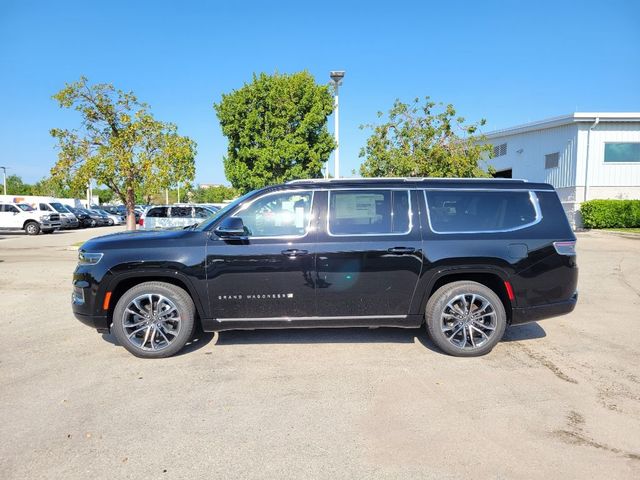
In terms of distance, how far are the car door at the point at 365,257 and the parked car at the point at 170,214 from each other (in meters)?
14.7

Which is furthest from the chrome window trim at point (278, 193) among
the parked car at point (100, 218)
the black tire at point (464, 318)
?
the parked car at point (100, 218)

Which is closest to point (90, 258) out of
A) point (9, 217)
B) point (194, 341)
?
point (194, 341)

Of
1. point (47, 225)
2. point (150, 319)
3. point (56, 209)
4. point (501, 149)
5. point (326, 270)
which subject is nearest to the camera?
point (326, 270)

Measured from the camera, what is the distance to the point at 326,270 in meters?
4.57

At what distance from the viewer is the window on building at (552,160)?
24.8 m

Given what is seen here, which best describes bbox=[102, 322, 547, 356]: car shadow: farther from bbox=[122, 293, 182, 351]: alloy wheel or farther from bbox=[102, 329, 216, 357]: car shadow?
bbox=[122, 293, 182, 351]: alloy wheel

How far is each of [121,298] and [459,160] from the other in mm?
14164

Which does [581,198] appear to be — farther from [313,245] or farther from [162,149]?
[313,245]

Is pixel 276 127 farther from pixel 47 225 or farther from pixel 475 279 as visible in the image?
pixel 475 279

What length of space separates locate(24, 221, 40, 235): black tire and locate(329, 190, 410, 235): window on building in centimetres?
2644

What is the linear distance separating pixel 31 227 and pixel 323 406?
27.5 meters

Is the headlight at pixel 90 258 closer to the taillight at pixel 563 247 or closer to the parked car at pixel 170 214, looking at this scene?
the taillight at pixel 563 247

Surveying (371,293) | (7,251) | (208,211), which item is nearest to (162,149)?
(208,211)

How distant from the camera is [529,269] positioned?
4.69 m
